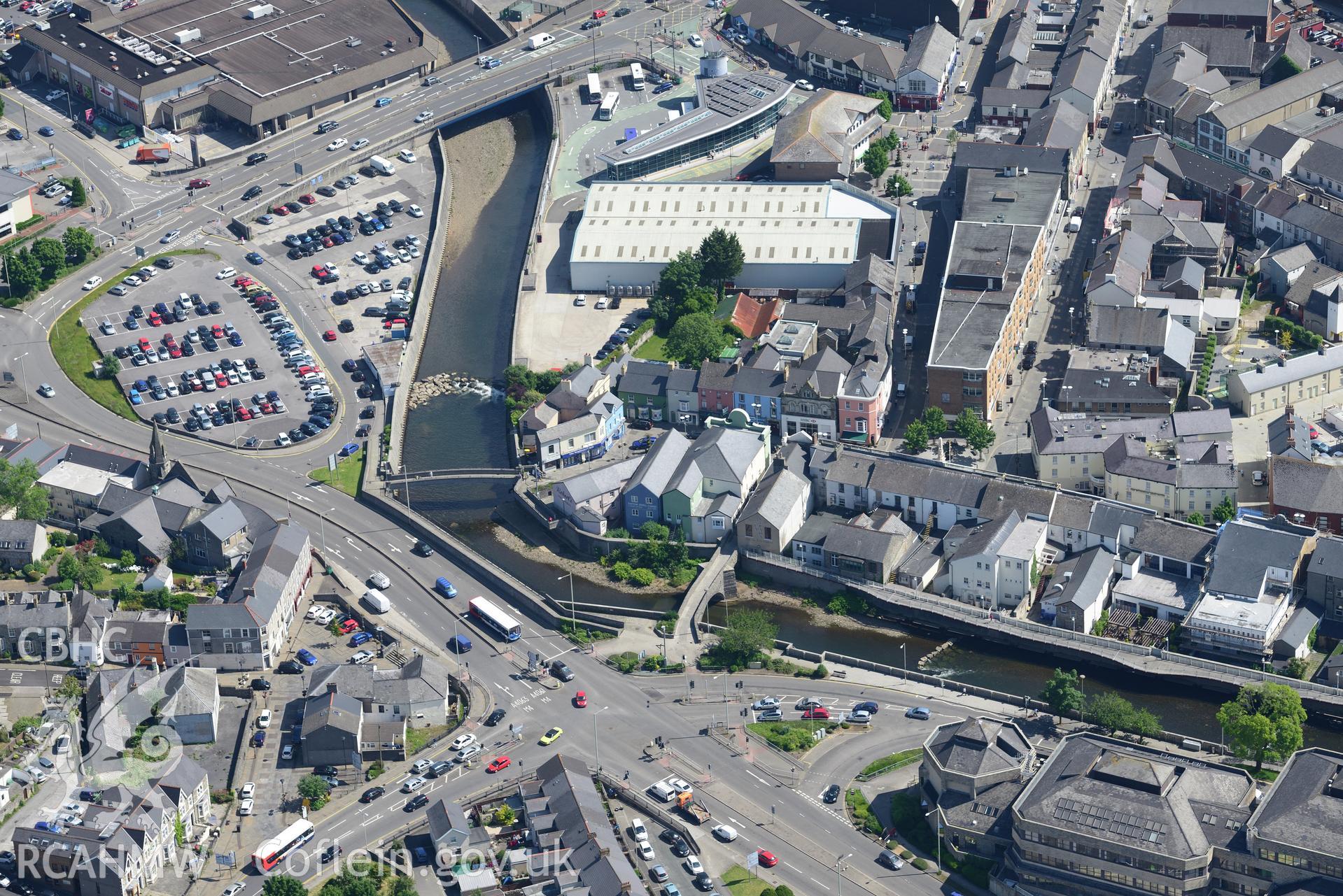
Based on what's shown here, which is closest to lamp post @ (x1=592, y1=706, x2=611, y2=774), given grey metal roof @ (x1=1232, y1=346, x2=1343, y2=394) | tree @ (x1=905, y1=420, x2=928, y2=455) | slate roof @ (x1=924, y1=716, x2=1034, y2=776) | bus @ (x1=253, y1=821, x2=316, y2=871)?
bus @ (x1=253, y1=821, x2=316, y2=871)

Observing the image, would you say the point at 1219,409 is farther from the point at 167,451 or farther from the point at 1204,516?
the point at 167,451

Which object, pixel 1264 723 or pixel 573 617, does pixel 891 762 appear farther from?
pixel 573 617

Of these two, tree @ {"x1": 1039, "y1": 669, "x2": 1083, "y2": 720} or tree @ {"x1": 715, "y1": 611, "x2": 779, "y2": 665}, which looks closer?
tree @ {"x1": 1039, "y1": 669, "x2": 1083, "y2": 720}

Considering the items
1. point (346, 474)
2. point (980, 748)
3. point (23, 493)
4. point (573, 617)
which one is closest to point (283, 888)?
point (573, 617)

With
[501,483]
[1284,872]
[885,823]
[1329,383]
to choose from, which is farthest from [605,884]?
[1329,383]

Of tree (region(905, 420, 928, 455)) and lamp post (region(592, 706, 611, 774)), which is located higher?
tree (region(905, 420, 928, 455))

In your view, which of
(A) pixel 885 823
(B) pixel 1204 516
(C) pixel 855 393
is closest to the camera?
(A) pixel 885 823

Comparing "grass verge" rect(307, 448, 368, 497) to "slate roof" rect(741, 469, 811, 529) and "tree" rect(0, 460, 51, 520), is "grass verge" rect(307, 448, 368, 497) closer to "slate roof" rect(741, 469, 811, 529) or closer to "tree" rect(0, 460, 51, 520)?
"tree" rect(0, 460, 51, 520)
